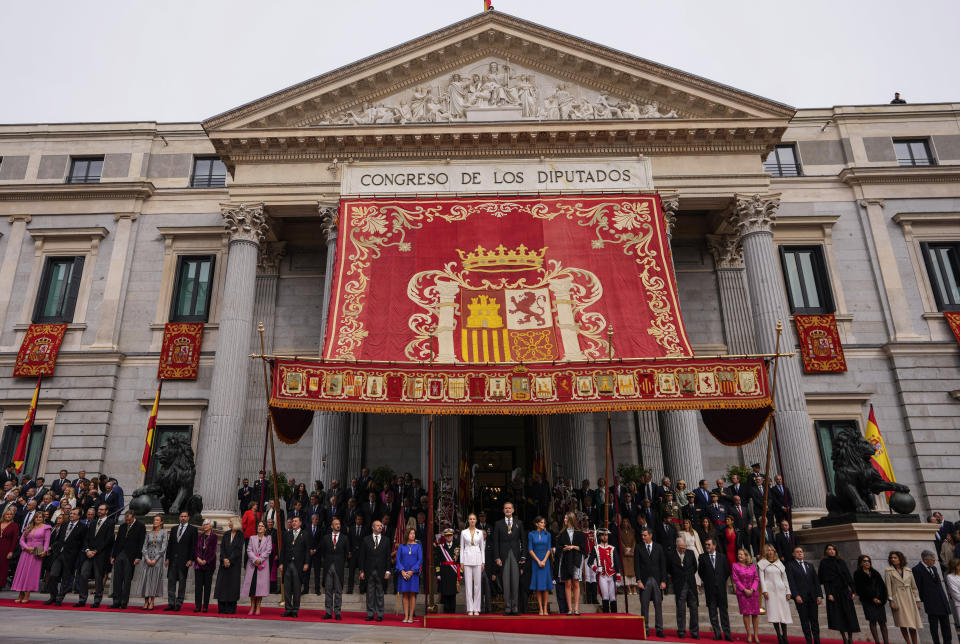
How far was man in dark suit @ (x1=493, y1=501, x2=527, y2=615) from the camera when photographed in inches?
438

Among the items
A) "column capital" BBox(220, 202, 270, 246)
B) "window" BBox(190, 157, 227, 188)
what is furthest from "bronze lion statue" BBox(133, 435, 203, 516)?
"window" BBox(190, 157, 227, 188)

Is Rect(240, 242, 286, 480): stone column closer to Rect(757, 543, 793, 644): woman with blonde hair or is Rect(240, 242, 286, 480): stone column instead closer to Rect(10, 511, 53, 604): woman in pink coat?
Rect(10, 511, 53, 604): woman in pink coat

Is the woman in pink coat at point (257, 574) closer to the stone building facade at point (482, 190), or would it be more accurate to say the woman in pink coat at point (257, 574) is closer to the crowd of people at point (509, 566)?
the crowd of people at point (509, 566)

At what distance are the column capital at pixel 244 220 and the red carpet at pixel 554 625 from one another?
1343 cm

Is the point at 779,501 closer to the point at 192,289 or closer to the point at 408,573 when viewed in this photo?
the point at 408,573

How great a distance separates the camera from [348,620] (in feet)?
Result: 36.3

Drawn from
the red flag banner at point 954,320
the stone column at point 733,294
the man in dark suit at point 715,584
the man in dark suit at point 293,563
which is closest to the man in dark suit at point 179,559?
the man in dark suit at point 293,563

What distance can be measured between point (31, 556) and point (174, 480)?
2709mm

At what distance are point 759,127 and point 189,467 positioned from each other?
1838 centimetres

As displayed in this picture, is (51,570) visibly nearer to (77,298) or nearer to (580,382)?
(580,382)

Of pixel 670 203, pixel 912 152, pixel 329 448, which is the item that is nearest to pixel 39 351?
pixel 329 448

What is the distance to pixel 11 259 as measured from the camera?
23016 mm

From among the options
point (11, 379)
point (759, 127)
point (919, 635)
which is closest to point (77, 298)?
point (11, 379)

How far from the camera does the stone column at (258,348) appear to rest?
20.3 metres
